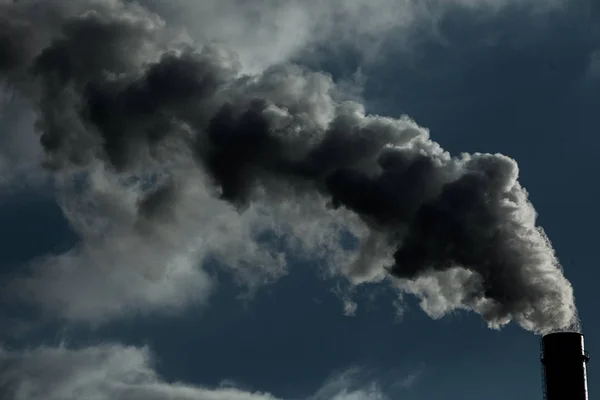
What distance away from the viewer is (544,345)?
4316 cm

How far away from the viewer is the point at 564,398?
4150 cm

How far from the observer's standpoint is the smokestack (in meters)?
41.8

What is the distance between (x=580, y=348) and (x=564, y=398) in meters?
2.30

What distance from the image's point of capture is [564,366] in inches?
1660

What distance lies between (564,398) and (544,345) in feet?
8.08

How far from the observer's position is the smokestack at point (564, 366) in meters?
41.8

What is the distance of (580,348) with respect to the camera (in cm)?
4272

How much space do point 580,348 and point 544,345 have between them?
1.37 meters
